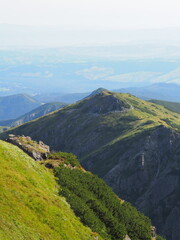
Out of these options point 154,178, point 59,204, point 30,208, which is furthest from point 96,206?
point 154,178

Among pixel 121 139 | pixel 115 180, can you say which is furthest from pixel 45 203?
pixel 121 139

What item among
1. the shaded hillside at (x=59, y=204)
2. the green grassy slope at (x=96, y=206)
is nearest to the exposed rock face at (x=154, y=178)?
the green grassy slope at (x=96, y=206)

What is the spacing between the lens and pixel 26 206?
43.2m

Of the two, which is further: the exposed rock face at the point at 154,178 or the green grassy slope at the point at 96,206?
the exposed rock face at the point at 154,178

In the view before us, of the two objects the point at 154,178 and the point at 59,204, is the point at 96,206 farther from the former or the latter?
the point at 154,178

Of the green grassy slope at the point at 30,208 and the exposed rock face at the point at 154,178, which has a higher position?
the green grassy slope at the point at 30,208

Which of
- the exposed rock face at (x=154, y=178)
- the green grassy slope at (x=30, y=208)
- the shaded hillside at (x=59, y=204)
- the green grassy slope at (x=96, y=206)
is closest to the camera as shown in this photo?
the green grassy slope at (x=30, y=208)

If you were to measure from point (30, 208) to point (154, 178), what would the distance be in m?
123

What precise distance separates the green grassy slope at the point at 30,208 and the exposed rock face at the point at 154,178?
8836cm

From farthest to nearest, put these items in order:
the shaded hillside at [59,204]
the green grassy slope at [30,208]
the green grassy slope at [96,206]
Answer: the green grassy slope at [96,206] < the shaded hillside at [59,204] < the green grassy slope at [30,208]

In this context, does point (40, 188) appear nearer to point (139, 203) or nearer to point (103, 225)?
point (103, 225)

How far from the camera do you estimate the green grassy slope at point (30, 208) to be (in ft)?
126

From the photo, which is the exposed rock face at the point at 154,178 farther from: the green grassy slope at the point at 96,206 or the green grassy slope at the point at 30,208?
the green grassy slope at the point at 30,208

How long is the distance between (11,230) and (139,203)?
392ft
